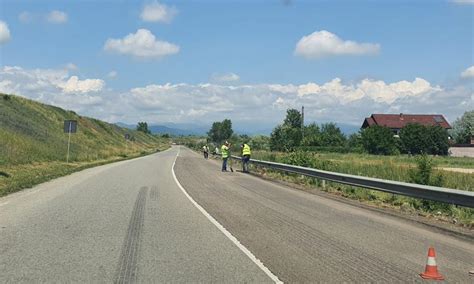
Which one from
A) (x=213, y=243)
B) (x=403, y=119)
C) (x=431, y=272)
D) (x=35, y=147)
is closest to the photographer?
(x=431, y=272)

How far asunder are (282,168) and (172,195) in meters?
9.87

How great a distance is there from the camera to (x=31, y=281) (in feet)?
18.7

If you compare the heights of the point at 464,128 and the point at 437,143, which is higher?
the point at 464,128

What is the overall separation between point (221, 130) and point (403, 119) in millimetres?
82888

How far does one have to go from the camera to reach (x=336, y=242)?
8.24 m

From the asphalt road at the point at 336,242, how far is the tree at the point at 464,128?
115349 mm

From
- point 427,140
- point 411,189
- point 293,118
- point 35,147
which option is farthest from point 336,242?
point 293,118

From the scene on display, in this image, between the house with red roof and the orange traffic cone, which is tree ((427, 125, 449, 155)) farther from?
the orange traffic cone

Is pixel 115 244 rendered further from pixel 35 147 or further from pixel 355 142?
pixel 355 142

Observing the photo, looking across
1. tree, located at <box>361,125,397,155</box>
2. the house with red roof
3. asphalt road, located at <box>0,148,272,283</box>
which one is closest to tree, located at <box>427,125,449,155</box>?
tree, located at <box>361,125,397,155</box>

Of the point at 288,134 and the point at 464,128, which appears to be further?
the point at 464,128

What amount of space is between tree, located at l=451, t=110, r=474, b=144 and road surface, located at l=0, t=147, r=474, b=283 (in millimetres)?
115735

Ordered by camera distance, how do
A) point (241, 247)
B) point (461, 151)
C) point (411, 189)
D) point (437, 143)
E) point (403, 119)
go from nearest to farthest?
point (241, 247) < point (411, 189) < point (461, 151) < point (437, 143) < point (403, 119)

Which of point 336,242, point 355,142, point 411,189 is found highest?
point 355,142
